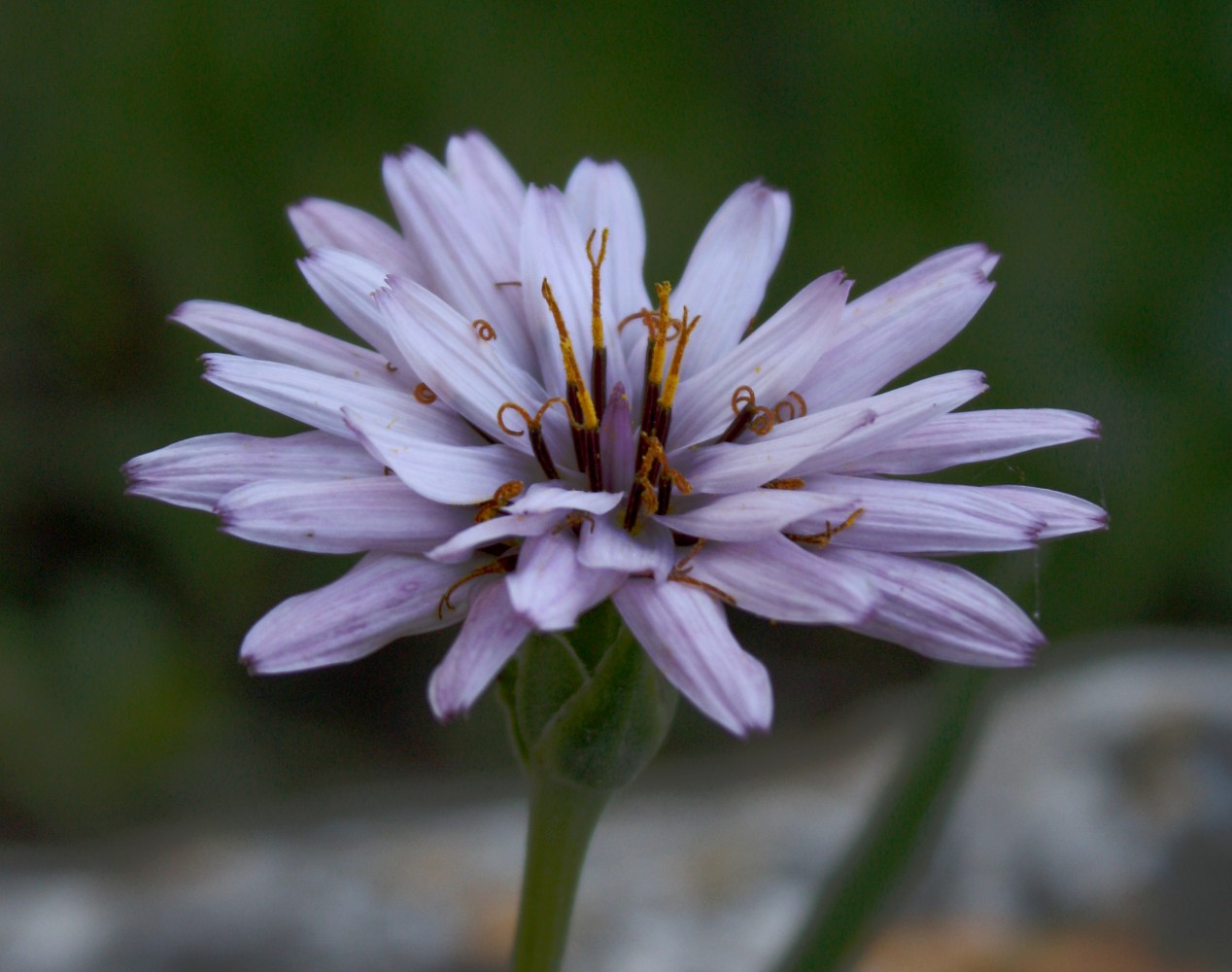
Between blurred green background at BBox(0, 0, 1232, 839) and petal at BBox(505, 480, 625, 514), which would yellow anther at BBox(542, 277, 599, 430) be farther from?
blurred green background at BBox(0, 0, 1232, 839)

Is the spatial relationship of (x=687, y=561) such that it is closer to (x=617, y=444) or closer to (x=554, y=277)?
(x=617, y=444)

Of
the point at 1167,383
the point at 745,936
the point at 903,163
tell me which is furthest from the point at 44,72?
the point at 1167,383

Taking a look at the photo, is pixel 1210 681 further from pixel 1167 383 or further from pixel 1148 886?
pixel 1167 383

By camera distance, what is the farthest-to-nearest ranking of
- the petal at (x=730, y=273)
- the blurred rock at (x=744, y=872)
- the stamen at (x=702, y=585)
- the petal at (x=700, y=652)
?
1. the blurred rock at (x=744, y=872)
2. the petal at (x=730, y=273)
3. the stamen at (x=702, y=585)
4. the petal at (x=700, y=652)

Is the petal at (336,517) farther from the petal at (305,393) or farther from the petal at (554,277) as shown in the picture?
the petal at (554,277)

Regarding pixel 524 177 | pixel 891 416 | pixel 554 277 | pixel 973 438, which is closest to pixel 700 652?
pixel 891 416

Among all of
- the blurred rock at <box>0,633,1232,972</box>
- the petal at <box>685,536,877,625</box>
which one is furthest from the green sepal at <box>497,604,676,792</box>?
the blurred rock at <box>0,633,1232,972</box>

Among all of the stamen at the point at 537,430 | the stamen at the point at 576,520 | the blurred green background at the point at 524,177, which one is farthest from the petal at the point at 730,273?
the blurred green background at the point at 524,177
